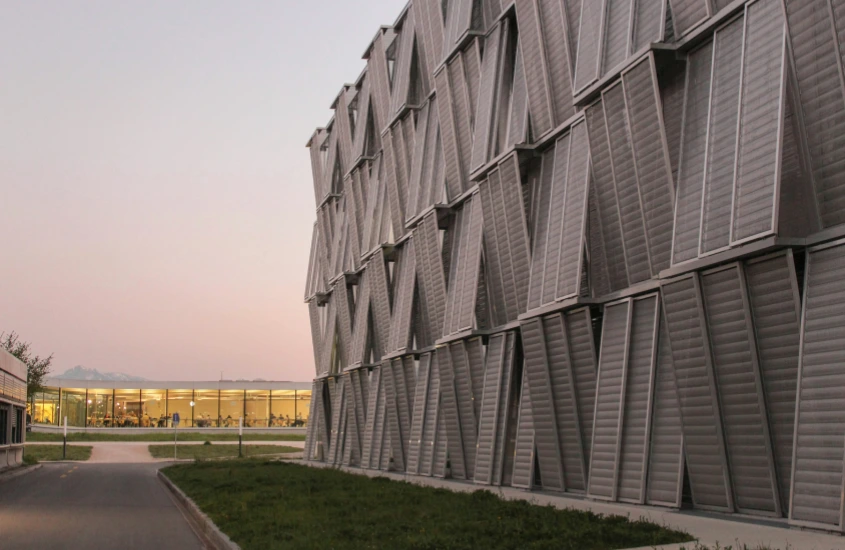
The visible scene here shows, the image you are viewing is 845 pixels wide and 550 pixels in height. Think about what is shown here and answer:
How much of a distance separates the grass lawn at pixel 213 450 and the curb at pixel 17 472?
12339 millimetres

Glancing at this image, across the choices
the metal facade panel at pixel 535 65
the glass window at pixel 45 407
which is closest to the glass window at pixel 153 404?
the glass window at pixel 45 407

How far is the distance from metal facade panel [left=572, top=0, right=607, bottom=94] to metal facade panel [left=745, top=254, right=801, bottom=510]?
6.61 meters

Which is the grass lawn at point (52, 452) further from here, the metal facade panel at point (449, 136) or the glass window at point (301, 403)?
the glass window at point (301, 403)

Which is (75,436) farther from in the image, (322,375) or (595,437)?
(595,437)

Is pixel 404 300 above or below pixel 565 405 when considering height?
above

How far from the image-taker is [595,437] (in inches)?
743

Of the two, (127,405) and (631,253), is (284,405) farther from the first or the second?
(631,253)

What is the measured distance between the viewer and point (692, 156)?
659 inches

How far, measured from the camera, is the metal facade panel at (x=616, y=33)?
18.7 metres

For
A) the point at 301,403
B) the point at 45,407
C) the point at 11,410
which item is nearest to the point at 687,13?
the point at 11,410

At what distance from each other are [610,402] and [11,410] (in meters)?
41.2

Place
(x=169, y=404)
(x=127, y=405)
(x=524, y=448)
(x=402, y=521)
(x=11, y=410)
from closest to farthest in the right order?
(x=402, y=521), (x=524, y=448), (x=11, y=410), (x=127, y=405), (x=169, y=404)

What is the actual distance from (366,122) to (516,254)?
2053cm

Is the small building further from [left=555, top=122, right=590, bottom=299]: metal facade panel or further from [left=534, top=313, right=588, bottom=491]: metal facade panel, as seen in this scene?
[left=555, top=122, right=590, bottom=299]: metal facade panel
